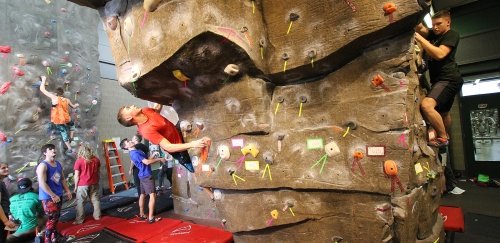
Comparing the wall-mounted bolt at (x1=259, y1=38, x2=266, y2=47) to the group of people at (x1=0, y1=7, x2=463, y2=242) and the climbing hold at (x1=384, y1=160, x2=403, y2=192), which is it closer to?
the group of people at (x1=0, y1=7, x2=463, y2=242)

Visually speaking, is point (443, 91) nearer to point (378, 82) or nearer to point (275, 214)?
point (378, 82)

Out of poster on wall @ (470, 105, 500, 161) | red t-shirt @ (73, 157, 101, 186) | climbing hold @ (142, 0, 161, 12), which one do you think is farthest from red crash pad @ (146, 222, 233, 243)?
poster on wall @ (470, 105, 500, 161)

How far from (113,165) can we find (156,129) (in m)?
5.89

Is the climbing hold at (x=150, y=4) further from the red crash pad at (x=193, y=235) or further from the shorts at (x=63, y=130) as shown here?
the shorts at (x=63, y=130)

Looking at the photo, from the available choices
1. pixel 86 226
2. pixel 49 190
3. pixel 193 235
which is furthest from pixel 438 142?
pixel 86 226

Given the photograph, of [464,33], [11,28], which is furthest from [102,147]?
[464,33]

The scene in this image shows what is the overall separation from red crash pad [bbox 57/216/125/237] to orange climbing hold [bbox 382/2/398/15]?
17.1 feet

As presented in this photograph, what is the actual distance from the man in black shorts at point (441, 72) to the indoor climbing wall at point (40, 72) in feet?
22.9

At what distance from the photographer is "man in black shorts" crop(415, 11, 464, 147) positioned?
2.43 meters

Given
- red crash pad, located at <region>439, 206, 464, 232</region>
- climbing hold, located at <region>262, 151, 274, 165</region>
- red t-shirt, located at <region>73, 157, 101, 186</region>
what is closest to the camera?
climbing hold, located at <region>262, 151, 274, 165</region>

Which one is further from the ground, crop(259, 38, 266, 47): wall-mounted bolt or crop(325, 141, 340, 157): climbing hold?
crop(259, 38, 266, 47): wall-mounted bolt

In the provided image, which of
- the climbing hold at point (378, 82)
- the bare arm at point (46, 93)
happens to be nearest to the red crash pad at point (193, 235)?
the climbing hold at point (378, 82)

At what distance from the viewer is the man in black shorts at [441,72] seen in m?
2.43

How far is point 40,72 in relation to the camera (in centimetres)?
574
